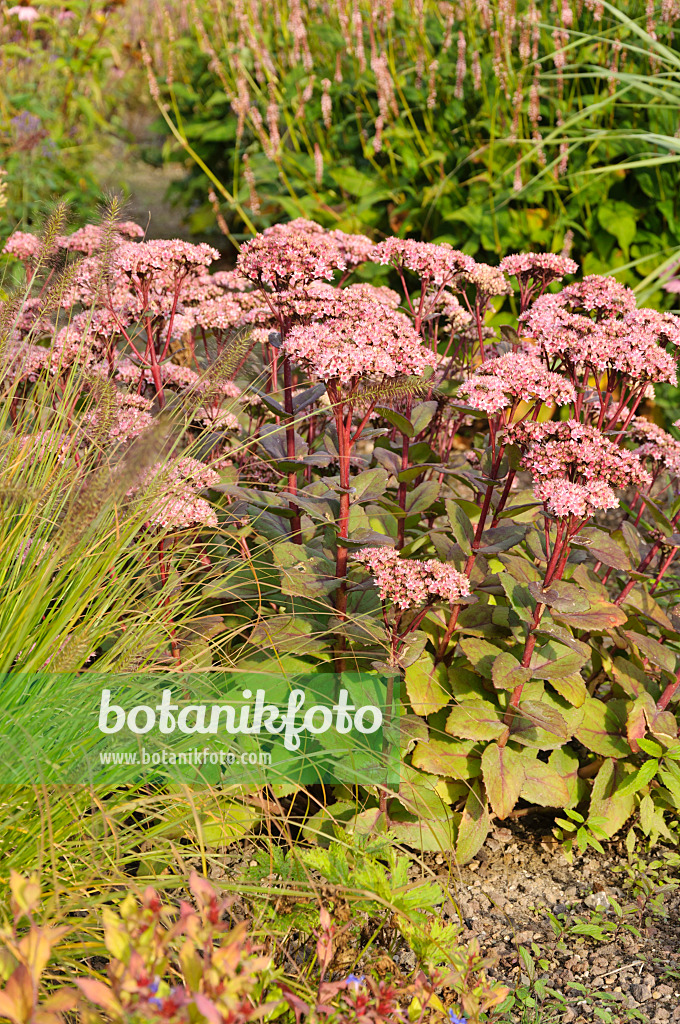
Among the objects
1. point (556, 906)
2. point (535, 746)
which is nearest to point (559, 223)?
point (535, 746)

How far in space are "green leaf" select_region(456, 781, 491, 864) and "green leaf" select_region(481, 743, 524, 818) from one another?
6 cm

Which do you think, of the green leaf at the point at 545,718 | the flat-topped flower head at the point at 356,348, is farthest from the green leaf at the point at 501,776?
the flat-topped flower head at the point at 356,348

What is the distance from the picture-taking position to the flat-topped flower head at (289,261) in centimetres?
245

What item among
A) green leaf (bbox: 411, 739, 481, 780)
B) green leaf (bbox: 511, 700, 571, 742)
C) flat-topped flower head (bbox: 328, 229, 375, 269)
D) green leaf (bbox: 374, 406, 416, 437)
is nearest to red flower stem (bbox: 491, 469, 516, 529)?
green leaf (bbox: 374, 406, 416, 437)

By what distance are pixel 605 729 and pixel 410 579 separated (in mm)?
939

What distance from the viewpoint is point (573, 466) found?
2250 millimetres

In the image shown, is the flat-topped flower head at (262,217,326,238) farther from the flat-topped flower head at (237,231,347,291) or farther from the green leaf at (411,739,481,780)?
the green leaf at (411,739,481,780)

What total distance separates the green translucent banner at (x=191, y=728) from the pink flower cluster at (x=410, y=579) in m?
0.31

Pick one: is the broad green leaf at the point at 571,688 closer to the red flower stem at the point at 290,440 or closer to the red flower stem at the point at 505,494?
the red flower stem at the point at 505,494

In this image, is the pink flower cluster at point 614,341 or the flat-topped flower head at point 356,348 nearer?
the flat-topped flower head at point 356,348

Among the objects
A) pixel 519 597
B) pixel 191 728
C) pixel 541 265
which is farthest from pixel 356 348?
pixel 191 728

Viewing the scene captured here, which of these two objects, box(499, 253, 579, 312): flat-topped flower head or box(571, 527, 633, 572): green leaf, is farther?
box(499, 253, 579, 312): flat-topped flower head

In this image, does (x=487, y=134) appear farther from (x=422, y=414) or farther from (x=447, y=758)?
(x=447, y=758)

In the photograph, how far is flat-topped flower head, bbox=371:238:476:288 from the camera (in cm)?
262
